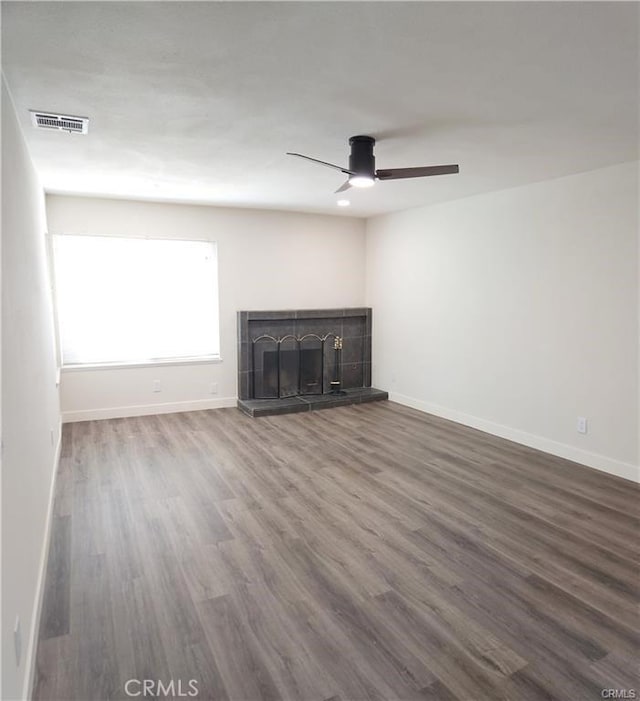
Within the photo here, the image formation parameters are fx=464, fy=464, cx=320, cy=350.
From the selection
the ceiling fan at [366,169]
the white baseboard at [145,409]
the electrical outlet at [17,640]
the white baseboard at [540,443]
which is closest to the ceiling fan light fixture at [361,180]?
the ceiling fan at [366,169]

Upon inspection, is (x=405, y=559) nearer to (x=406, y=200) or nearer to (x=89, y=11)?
(x=89, y=11)

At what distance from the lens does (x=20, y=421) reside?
2021 millimetres

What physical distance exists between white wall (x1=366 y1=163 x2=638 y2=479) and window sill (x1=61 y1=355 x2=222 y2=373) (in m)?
2.54

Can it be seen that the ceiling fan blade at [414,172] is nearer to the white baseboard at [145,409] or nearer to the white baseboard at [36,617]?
the white baseboard at [36,617]

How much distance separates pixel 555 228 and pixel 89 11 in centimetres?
390

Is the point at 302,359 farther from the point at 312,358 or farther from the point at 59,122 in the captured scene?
the point at 59,122

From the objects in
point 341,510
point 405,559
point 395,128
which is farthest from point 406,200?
point 405,559

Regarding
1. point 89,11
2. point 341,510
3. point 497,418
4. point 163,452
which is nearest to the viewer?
point 89,11

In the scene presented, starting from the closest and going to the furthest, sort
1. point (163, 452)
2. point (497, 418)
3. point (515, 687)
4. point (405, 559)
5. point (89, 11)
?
point (89, 11)
point (515, 687)
point (405, 559)
point (163, 452)
point (497, 418)

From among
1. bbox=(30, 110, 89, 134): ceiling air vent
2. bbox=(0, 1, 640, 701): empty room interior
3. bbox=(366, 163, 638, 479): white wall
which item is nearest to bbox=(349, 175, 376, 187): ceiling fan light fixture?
bbox=(0, 1, 640, 701): empty room interior

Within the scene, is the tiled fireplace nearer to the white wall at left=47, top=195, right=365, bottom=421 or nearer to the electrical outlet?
the white wall at left=47, top=195, right=365, bottom=421

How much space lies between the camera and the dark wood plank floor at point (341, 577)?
6.07 ft

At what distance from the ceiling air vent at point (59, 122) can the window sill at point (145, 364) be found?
3.09m

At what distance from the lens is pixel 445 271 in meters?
5.41
